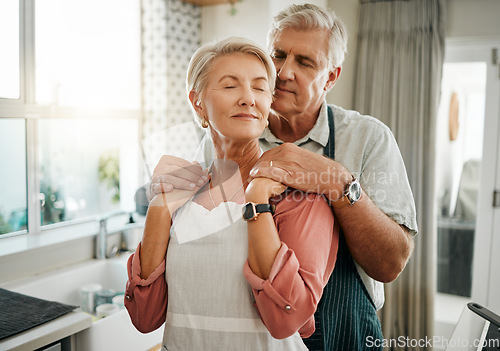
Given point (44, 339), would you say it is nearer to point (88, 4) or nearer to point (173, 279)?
point (173, 279)

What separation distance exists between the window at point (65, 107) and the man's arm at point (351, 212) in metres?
1.08

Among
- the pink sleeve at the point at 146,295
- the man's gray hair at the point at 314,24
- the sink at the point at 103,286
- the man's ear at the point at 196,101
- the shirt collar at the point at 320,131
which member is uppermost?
the man's gray hair at the point at 314,24

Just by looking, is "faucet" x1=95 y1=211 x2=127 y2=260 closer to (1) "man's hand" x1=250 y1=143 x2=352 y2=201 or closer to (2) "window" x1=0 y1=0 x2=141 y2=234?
(2) "window" x1=0 y1=0 x2=141 y2=234

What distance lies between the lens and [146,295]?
812 millimetres

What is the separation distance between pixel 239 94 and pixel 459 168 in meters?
2.10

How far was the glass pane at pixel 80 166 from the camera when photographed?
2.09 metres

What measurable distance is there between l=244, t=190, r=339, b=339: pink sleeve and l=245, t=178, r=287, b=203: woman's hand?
0.11 feet

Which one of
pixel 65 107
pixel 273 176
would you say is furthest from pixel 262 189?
pixel 65 107

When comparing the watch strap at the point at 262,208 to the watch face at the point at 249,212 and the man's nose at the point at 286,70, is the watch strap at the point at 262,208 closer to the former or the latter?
the watch face at the point at 249,212

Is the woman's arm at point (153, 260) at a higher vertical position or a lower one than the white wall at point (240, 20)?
lower

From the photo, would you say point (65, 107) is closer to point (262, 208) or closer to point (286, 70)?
point (286, 70)

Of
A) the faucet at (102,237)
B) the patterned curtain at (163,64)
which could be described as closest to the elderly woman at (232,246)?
the faucet at (102,237)

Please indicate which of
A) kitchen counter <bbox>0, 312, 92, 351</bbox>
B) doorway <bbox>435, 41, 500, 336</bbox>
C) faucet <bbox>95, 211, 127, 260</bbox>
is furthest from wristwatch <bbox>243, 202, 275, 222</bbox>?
doorway <bbox>435, 41, 500, 336</bbox>

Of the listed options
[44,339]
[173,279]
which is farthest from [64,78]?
[173,279]
